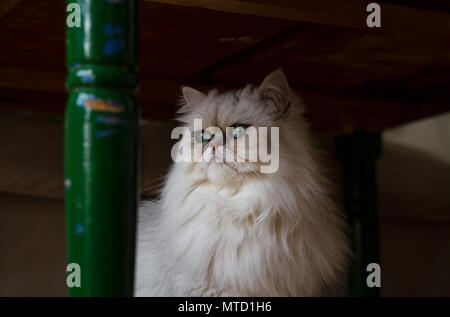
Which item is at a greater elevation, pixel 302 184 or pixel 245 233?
pixel 302 184

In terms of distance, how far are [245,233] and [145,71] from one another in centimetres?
81

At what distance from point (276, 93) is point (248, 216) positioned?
0.29 m

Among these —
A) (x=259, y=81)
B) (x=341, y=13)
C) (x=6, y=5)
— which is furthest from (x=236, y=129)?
(x=259, y=81)

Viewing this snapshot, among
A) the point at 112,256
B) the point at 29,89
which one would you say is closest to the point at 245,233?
the point at 112,256

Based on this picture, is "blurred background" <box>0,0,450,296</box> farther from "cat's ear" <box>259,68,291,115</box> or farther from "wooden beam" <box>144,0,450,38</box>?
"cat's ear" <box>259,68,291,115</box>

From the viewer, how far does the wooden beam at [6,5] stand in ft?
4.37

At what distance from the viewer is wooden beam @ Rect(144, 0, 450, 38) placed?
123cm

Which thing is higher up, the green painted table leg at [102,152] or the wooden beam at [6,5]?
the wooden beam at [6,5]

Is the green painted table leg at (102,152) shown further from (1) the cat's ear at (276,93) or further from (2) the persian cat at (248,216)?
(1) the cat's ear at (276,93)

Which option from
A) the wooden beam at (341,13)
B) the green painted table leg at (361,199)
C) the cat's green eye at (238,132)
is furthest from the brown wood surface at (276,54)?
the cat's green eye at (238,132)

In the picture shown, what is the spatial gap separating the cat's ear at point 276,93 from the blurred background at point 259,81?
15 centimetres

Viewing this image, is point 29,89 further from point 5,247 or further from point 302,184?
point 302,184

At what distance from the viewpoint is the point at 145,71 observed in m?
1.95
